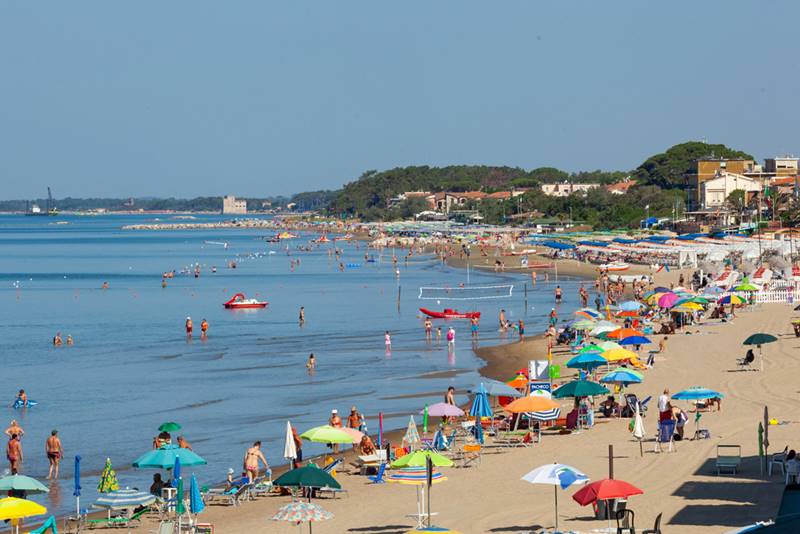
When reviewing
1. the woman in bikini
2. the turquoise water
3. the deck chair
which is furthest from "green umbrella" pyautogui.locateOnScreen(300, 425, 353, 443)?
the deck chair

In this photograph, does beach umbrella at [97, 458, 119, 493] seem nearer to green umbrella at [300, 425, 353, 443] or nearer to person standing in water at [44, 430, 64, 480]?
person standing in water at [44, 430, 64, 480]

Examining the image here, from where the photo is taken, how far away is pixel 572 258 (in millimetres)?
86375

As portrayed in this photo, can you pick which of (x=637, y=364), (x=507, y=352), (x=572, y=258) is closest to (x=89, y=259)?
(x=572, y=258)

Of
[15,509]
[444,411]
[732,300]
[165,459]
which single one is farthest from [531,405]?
[732,300]

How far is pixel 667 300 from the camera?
39438 millimetres

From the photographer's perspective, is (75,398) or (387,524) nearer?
(387,524)

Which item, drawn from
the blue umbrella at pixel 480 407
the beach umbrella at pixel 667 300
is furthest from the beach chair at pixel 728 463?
the beach umbrella at pixel 667 300

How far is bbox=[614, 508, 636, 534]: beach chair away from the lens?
13445mm

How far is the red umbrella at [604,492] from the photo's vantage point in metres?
13.6

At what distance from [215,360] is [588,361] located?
52.0 feet

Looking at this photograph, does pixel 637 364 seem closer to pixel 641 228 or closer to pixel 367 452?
pixel 367 452

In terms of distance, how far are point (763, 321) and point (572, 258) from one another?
48.1 m

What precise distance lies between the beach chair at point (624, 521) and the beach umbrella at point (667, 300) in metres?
25.0

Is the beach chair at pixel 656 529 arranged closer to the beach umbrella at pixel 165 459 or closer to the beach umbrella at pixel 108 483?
the beach umbrella at pixel 165 459
